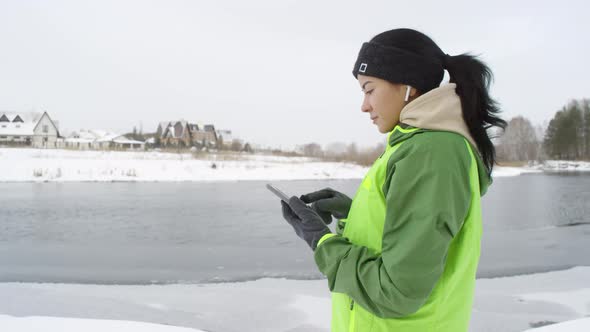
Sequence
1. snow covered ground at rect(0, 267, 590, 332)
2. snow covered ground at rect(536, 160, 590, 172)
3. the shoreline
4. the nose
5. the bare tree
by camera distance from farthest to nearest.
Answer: the bare tree
snow covered ground at rect(536, 160, 590, 172)
the shoreline
snow covered ground at rect(0, 267, 590, 332)
the nose

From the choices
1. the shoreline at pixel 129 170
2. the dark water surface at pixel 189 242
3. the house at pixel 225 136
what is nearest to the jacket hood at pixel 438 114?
the dark water surface at pixel 189 242

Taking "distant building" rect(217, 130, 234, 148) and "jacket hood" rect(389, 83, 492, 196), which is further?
"distant building" rect(217, 130, 234, 148)

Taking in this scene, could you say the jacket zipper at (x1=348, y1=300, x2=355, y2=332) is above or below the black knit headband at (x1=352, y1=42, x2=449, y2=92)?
below

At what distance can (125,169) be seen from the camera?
24938 mm

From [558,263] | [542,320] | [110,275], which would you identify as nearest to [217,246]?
[110,275]

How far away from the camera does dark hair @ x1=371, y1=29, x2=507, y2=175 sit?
0.98 metres

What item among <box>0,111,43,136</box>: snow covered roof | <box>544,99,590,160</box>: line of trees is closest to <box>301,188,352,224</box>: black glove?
<box>0,111,43,136</box>: snow covered roof

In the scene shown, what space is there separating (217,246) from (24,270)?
270cm

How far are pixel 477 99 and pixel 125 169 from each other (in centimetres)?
2624

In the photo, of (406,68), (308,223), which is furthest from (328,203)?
(406,68)

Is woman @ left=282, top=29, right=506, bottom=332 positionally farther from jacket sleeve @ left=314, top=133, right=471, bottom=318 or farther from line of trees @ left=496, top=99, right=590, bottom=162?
line of trees @ left=496, top=99, right=590, bottom=162

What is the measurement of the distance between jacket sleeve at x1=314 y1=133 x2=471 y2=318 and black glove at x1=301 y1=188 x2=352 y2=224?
0.52 metres

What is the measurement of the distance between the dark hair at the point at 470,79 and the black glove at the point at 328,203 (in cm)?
51

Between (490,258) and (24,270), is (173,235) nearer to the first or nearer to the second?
(24,270)
